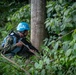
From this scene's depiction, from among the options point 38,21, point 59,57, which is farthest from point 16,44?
point 59,57

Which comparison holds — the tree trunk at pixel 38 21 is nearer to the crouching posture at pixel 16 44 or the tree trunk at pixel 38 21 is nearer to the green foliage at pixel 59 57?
the crouching posture at pixel 16 44

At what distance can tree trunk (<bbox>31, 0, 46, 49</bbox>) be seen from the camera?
5289 mm

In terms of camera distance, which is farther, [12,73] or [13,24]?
[13,24]

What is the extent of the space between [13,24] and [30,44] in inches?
76.1

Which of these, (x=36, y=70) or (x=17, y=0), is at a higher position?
(x=17, y=0)

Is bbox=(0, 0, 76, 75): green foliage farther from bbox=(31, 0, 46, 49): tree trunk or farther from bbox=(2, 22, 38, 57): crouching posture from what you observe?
bbox=(31, 0, 46, 49): tree trunk

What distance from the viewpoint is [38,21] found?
17.5 ft

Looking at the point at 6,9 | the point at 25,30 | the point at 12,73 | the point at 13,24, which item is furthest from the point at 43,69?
the point at 6,9

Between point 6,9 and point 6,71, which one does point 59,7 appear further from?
point 6,9

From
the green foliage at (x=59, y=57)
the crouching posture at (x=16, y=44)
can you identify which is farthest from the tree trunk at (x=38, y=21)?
the green foliage at (x=59, y=57)

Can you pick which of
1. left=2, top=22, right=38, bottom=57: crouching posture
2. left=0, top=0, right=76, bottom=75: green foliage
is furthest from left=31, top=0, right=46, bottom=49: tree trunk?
left=0, top=0, right=76, bottom=75: green foliage

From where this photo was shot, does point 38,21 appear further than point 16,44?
Yes

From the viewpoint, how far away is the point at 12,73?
388 centimetres

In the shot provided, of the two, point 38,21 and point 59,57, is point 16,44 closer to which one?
point 38,21
